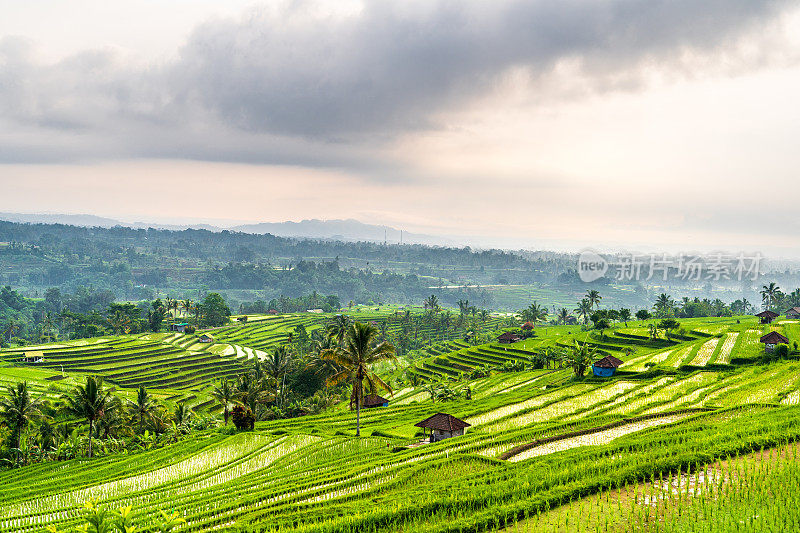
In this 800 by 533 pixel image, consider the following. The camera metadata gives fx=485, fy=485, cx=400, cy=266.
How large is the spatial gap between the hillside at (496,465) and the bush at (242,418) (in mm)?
1614

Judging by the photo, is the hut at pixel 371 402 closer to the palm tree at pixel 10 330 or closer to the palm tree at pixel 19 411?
the palm tree at pixel 19 411

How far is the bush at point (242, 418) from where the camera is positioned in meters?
45.2

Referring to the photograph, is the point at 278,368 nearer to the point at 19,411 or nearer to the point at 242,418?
the point at 242,418

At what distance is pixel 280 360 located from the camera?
199 feet

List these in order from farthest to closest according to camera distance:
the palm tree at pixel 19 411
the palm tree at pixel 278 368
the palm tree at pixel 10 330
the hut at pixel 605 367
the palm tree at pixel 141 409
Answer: the palm tree at pixel 10 330
the palm tree at pixel 278 368
the hut at pixel 605 367
the palm tree at pixel 141 409
the palm tree at pixel 19 411

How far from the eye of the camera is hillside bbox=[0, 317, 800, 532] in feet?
52.2

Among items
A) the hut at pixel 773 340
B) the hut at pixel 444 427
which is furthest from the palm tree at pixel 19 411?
the hut at pixel 773 340

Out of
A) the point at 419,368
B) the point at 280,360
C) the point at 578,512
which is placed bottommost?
the point at 419,368

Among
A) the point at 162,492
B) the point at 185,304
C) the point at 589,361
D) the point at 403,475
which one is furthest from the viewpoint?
the point at 185,304

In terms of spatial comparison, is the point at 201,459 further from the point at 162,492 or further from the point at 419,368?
the point at 419,368

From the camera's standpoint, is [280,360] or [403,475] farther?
[280,360]

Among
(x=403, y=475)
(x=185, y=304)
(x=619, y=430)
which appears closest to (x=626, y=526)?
(x=403, y=475)

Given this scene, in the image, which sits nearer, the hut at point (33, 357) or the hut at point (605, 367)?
the hut at point (605, 367)

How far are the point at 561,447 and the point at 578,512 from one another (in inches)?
452
